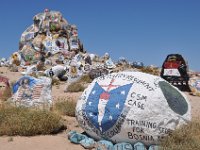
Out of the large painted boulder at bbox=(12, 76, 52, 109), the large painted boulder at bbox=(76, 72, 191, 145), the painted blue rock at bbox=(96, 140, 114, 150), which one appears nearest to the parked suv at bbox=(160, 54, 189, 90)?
the large painted boulder at bbox=(12, 76, 52, 109)

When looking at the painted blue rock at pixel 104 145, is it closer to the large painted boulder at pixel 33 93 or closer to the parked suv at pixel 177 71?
the large painted boulder at pixel 33 93

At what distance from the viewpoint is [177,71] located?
1845 cm

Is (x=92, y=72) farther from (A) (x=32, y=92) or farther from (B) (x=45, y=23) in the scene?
(B) (x=45, y=23)

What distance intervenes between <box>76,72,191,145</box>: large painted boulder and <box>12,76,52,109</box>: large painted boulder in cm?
301

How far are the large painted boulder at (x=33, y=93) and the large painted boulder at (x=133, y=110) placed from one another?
3.01 m

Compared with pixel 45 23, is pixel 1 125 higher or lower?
lower

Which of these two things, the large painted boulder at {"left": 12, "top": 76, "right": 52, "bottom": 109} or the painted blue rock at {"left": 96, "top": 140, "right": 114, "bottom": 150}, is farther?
the large painted boulder at {"left": 12, "top": 76, "right": 52, "bottom": 109}

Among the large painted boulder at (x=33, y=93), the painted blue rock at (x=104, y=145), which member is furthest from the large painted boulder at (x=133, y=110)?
the large painted boulder at (x=33, y=93)

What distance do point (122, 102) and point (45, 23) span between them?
35.4 m

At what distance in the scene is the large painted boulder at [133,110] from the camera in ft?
22.5

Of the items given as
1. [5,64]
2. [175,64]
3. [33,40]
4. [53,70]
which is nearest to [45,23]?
[33,40]

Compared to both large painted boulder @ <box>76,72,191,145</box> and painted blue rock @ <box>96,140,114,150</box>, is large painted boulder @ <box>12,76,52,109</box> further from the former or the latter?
painted blue rock @ <box>96,140,114,150</box>

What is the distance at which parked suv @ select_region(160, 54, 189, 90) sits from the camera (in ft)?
60.5

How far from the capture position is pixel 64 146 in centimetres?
749
